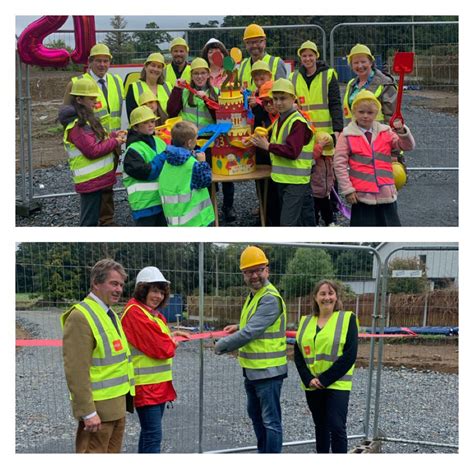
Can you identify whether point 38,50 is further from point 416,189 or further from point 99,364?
point 416,189

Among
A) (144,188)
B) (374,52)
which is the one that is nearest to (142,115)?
(144,188)

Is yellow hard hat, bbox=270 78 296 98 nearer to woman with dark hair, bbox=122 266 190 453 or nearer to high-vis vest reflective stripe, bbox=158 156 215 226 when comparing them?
high-vis vest reflective stripe, bbox=158 156 215 226

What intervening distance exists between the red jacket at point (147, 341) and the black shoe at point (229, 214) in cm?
302

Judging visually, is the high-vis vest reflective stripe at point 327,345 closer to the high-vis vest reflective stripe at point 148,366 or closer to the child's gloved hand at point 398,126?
the high-vis vest reflective stripe at point 148,366

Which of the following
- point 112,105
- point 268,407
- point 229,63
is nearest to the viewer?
point 268,407

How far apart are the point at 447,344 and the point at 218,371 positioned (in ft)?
7.91

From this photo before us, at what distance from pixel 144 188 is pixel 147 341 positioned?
5.32ft

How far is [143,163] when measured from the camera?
7496 millimetres

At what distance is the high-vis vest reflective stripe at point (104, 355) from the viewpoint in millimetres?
6098

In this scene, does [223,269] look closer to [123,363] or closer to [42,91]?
[123,363]

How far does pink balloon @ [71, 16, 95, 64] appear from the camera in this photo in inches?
356

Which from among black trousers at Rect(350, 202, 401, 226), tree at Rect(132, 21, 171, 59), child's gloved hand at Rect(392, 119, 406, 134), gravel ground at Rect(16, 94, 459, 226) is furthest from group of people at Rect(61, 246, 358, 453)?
tree at Rect(132, 21, 171, 59)

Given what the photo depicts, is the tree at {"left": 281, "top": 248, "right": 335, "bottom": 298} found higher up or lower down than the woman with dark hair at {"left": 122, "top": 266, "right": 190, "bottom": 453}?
higher up

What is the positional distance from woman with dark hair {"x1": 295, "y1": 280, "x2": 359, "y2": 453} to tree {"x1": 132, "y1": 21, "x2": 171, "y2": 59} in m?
4.74
